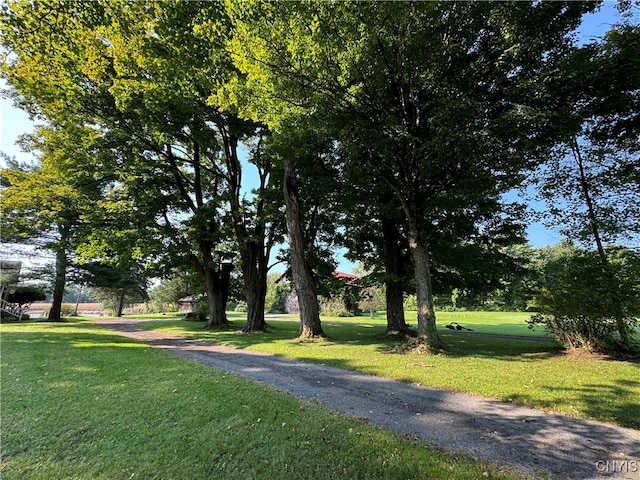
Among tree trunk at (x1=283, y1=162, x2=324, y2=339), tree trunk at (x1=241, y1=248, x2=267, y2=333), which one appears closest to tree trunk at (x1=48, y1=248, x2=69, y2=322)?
tree trunk at (x1=241, y1=248, x2=267, y2=333)

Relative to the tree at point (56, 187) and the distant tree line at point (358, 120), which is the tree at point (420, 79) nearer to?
the distant tree line at point (358, 120)

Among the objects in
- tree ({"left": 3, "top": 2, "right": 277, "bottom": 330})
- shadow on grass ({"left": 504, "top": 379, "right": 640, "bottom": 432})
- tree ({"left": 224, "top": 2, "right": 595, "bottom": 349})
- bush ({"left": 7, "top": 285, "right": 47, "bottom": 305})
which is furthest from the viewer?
bush ({"left": 7, "top": 285, "right": 47, "bottom": 305})

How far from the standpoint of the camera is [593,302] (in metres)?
7.73

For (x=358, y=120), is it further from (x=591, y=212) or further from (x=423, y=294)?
(x=591, y=212)

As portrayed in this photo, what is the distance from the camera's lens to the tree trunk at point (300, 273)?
1205cm

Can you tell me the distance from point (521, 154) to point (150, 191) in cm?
1612

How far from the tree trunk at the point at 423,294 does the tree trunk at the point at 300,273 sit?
174 inches

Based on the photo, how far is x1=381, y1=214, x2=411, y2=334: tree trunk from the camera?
1340 cm

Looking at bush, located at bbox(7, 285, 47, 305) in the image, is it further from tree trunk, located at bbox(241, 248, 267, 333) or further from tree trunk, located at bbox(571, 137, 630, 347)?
tree trunk, located at bbox(571, 137, 630, 347)

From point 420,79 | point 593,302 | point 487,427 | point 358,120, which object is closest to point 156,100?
point 358,120

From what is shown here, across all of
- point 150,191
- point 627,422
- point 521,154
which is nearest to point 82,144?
point 150,191

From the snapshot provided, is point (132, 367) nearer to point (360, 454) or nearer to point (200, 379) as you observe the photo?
point (200, 379)

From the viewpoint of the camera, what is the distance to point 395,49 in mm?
7336

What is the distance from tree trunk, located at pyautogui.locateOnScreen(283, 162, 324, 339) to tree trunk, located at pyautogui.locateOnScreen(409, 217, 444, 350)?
4409 mm
